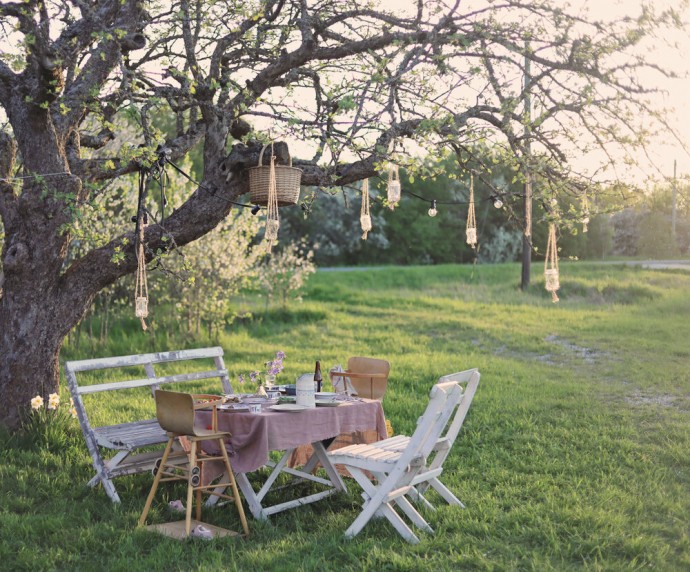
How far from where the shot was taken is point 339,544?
4.76 m

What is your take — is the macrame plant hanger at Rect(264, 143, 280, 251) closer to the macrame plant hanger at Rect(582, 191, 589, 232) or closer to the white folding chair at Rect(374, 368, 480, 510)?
the white folding chair at Rect(374, 368, 480, 510)

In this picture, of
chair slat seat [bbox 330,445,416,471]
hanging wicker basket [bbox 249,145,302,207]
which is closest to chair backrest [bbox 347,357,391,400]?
chair slat seat [bbox 330,445,416,471]

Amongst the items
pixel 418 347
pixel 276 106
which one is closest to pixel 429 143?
pixel 276 106

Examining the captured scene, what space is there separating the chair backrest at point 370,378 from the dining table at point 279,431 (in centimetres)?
75

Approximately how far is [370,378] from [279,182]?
71.2 inches

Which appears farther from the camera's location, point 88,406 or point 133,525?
point 88,406

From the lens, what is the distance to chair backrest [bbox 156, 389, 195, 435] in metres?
4.82

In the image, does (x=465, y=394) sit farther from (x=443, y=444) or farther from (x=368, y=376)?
(x=368, y=376)

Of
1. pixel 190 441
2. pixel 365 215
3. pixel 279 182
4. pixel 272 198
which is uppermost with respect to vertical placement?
pixel 279 182

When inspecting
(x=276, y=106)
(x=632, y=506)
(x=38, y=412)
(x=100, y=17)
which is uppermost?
(x=100, y=17)

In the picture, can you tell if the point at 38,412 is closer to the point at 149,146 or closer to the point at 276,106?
the point at 149,146

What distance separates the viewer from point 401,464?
4.74 metres

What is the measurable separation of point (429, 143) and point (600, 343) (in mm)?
8681

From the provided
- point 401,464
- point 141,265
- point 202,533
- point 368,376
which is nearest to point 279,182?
point 141,265
